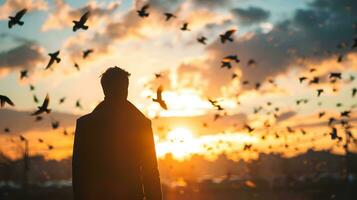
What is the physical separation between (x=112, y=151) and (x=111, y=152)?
1cm

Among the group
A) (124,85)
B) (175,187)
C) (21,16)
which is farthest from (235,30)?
(175,187)

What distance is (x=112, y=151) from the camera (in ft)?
16.0

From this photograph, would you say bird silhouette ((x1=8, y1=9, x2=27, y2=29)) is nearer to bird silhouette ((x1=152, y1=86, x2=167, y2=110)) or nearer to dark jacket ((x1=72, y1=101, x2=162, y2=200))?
bird silhouette ((x1=152, y1=86, x2=167, y2=110))

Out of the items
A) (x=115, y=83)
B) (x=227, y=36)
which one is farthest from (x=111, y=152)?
(x=227, y=36)

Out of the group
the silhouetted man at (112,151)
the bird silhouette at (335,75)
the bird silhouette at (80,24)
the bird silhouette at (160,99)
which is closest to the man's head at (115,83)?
the silhouetted man at (112,151)

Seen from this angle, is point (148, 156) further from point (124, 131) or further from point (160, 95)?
point (160, 95)

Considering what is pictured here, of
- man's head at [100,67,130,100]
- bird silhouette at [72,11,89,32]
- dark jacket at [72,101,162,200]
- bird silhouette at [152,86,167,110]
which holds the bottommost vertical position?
dark jacket at [72,101,162,200]

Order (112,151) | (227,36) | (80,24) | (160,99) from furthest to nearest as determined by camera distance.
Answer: (227,36)
(80,24)
(160,99)
(112,151)

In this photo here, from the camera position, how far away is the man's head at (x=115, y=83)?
492 centimetres

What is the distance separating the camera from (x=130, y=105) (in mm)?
4875

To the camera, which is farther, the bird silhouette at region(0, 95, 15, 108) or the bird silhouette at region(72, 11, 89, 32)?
the bird silhouette at region(72, 11, 89, 32)

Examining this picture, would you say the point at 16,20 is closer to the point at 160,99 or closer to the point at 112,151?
the point at 160,99

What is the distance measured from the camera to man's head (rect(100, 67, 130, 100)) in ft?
16.1

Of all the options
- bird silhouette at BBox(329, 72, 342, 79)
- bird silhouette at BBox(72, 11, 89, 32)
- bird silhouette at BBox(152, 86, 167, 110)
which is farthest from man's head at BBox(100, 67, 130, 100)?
bird silhouette at BBox(329, 72, 342, 79)
